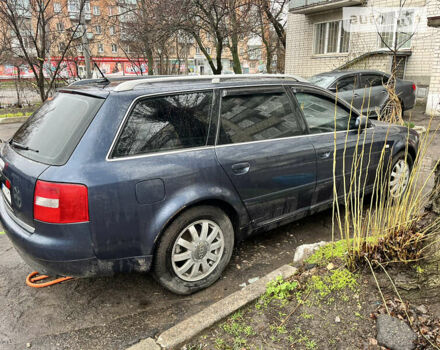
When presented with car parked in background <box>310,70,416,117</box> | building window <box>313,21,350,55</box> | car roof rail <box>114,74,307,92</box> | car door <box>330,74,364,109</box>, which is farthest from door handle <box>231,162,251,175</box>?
building window <box>313,21,350,55</box>

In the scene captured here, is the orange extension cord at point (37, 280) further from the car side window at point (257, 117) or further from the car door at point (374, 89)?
the car door at point (374, 89)

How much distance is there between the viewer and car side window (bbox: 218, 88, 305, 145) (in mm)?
3146

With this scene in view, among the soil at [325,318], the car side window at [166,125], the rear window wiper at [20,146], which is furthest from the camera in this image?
the rear window wiper at [20,146]

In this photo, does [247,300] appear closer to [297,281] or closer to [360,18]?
[297,281]

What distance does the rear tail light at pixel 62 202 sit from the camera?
2.36m

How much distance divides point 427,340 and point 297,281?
0.88 meters

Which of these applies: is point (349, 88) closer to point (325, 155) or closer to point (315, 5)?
point (325, 155)

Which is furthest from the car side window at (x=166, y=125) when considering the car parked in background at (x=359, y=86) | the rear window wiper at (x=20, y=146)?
the car parked in background at (x=359, y=86)

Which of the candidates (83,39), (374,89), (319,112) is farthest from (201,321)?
(83,39)

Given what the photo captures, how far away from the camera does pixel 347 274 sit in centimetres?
262

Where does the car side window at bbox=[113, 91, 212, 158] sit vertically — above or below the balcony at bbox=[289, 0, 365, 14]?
below

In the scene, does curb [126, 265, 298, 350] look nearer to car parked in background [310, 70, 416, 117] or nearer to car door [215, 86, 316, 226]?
car door [215, 86, 316, 226]

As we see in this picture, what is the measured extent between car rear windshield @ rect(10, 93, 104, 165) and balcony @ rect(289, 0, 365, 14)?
15.7 metres

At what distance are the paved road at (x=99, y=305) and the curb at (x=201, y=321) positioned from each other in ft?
0.98
